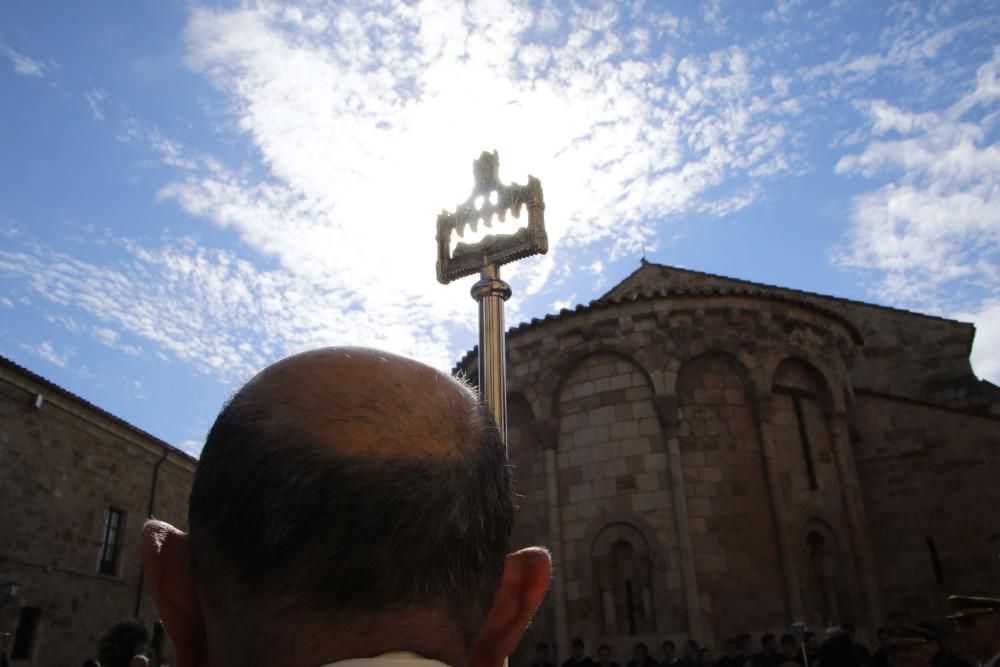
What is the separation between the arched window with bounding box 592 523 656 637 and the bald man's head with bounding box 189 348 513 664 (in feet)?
38.9

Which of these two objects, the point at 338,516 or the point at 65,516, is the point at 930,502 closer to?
the point at 338,516

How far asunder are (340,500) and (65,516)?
18808mm

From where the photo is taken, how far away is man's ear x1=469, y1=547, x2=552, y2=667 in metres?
1.22

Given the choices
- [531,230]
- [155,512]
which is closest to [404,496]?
[531,230]

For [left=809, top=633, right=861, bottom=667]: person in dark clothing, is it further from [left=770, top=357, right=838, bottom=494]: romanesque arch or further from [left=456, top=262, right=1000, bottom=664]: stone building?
[left=770, top=357, right=838, bottom=494]: romanesque arch

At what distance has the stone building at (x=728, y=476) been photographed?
12156mm

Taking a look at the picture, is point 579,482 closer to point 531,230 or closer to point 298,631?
point 531,230

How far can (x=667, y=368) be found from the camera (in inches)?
518

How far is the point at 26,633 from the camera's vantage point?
1550 cm

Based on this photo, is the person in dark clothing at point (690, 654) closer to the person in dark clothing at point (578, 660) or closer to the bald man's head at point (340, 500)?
the person in dark clothing at point (578, 660)

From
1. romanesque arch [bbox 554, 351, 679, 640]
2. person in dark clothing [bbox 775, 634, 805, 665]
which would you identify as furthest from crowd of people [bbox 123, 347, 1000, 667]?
romanesque arch [bbox 554, 351, 679, 640]

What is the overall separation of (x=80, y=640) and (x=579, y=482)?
40.3ft

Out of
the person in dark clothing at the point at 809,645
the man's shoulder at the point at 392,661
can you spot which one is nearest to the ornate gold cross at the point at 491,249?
the man's shoulder at the point at 392,661

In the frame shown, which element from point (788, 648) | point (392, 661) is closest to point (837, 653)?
point (788, 648)
